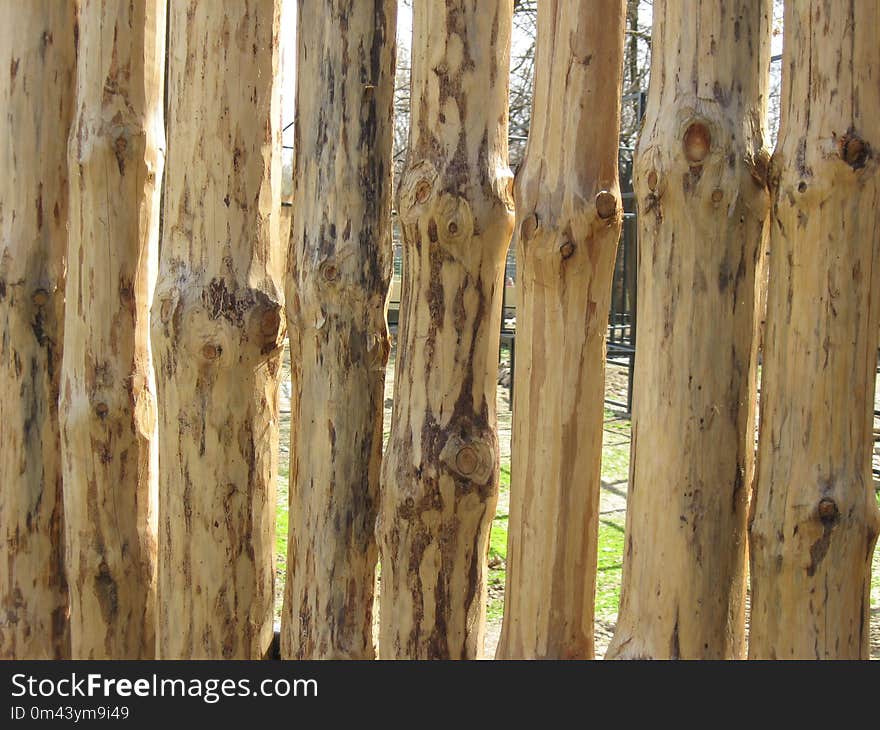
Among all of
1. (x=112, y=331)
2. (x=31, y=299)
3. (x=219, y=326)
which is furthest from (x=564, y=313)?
(x=31, y=299)

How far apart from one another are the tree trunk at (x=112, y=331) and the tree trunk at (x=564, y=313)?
94cm

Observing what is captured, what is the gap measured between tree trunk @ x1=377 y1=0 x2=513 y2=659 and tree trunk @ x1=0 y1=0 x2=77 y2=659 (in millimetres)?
992

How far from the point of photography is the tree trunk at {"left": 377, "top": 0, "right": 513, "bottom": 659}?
6.45 feet

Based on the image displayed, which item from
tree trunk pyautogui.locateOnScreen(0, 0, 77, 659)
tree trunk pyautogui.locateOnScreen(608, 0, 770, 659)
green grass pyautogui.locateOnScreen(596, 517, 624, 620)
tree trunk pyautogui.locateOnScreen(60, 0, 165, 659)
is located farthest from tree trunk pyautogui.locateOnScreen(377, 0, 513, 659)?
green grass pyautogui.locateOnScreen(596, 517, 624, 620)

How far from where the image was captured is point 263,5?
214 cm

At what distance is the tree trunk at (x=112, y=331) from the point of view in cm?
237

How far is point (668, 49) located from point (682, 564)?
2.86 feet

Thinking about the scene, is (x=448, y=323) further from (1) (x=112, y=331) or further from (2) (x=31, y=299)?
(2) (x=31, y=299)

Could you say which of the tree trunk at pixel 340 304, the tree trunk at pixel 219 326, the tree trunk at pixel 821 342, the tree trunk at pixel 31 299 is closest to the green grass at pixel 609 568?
the tree trunk at pixel 340 304

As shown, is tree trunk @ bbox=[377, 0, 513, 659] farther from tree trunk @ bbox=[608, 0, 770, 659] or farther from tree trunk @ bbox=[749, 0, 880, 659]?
tree trunk @ bbox=[749, 0, 880, 659]

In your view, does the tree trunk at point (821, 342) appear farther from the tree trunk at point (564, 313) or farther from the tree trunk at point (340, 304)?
the tree trunk at point (340, 304)

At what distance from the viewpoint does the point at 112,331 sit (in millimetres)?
2385

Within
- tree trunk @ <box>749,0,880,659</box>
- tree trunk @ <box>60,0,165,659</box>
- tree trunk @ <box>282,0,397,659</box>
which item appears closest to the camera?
tree trunk @ <box>749,0,880,659</box>
